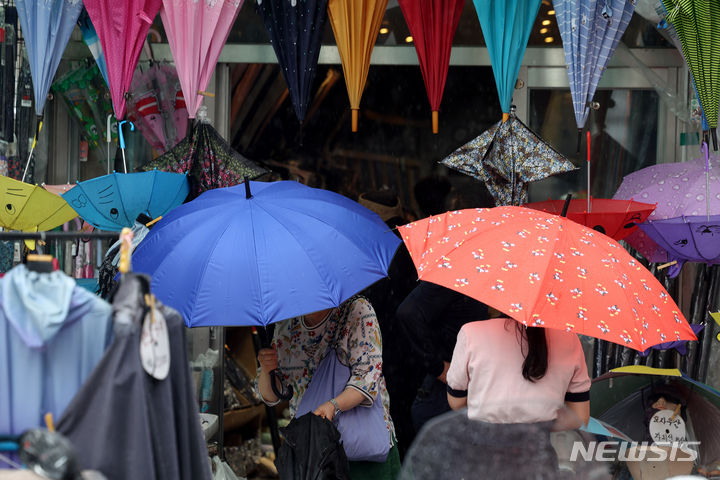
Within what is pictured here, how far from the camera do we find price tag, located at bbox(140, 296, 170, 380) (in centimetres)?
181

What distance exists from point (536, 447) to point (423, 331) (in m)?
0.97

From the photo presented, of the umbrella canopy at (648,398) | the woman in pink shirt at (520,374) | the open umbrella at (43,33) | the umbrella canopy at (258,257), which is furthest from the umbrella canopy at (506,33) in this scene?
the open umbrella at (43,33)

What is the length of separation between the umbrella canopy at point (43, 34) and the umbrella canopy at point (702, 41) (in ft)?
10.1

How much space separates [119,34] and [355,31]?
1222 millimetres

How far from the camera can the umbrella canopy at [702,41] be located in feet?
12.0

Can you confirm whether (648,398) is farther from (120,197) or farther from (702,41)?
(120,197)

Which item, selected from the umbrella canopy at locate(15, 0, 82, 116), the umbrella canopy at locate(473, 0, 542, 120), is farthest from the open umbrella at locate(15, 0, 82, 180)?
the umbrella canopy at locate(473, 0, 542, 120)

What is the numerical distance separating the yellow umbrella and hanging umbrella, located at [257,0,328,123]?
90mm

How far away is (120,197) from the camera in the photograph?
3422 millimetres

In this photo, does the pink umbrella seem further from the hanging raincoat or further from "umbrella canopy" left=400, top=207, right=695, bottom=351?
the hanging raincoat

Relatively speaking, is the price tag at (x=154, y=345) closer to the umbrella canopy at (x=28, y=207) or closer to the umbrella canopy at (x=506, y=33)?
the umbrella canopy at (x=28, y=207)

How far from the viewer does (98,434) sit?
1729 millimetres

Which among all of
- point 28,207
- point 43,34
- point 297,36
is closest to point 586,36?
point 297,36

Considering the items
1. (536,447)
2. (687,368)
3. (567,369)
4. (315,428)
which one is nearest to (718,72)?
(687,368)
